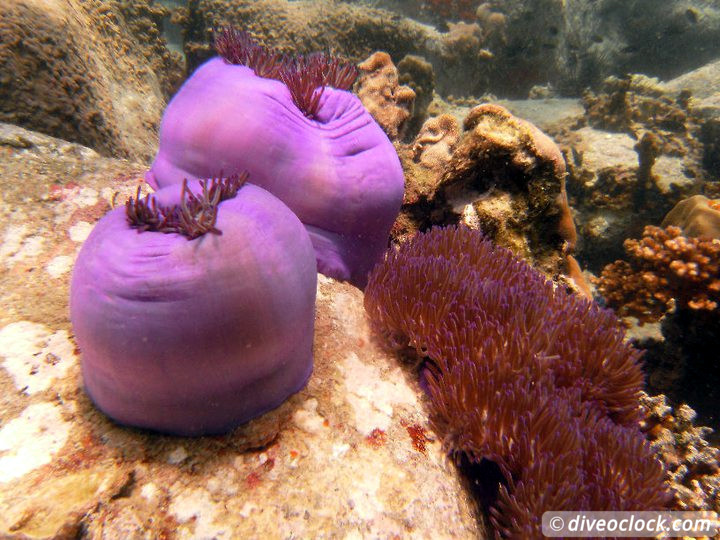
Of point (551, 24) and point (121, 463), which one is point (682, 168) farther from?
point (121, 463)

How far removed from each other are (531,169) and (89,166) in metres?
3.28

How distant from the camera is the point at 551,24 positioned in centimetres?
1038

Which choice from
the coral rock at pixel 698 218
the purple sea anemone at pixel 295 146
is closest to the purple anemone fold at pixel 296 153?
the purple sea anemone at pixel 295 146

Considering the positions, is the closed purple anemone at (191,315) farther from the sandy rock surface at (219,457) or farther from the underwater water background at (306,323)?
the sandy rock surface at (219,457)

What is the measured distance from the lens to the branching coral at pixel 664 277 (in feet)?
12.7

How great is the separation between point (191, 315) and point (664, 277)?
452cm

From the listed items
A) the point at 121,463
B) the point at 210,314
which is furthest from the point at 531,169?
the point at 121,463

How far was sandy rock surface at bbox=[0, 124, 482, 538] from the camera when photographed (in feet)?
5.15

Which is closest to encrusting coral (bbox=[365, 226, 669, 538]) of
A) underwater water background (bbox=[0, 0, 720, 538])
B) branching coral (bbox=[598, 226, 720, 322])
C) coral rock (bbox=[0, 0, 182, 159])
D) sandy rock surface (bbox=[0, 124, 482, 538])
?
underwater water background (bbox=[0, 0, 720, 538])

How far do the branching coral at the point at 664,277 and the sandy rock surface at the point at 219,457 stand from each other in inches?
126

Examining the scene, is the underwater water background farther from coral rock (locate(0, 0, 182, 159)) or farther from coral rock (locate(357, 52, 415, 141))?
coral rock (locate(357, 52, 415, 141))

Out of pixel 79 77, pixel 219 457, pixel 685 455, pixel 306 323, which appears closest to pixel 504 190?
pixel 306 323

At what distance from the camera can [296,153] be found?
98.8 inches

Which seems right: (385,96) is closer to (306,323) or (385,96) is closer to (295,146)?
(295,146)
